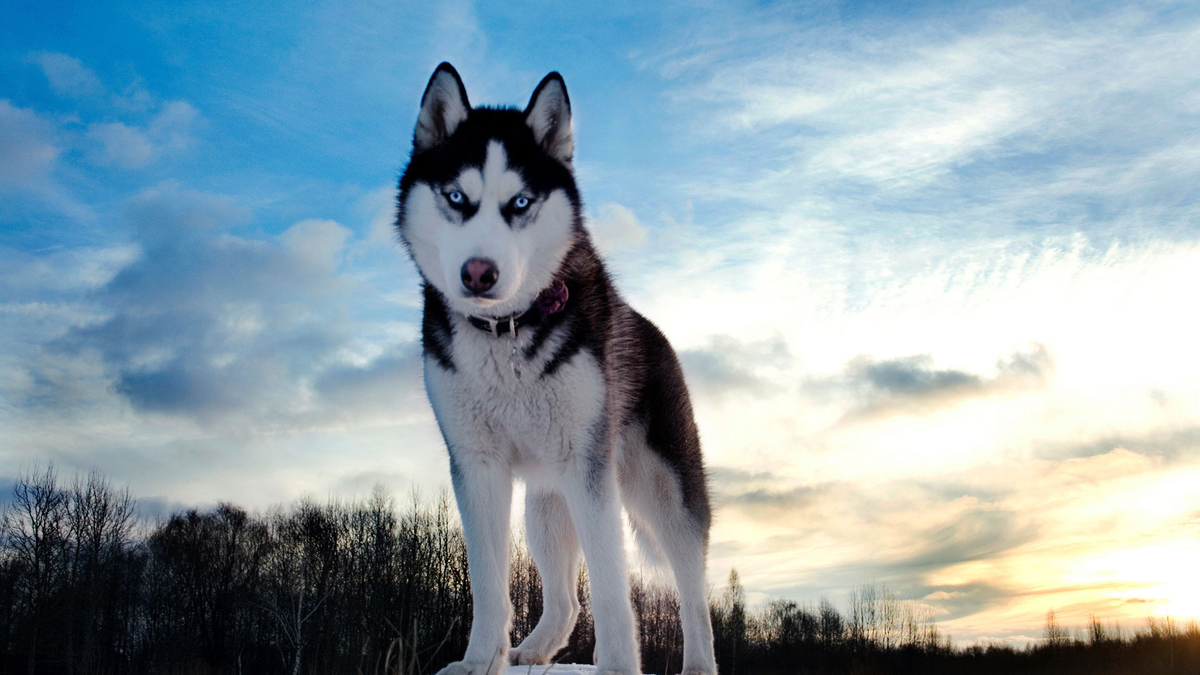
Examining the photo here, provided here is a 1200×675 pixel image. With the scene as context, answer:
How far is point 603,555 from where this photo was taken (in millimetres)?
5262

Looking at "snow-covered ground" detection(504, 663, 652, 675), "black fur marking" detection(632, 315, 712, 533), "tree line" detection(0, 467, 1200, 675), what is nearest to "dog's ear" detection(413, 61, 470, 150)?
"black fur marking" detection(632, 315, 712, 533)

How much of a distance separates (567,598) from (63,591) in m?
52.0

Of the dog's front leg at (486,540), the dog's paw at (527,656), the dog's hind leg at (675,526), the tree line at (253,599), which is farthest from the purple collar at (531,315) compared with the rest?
the tree line at (253,599)

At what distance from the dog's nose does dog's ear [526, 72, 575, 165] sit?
53.6 inches

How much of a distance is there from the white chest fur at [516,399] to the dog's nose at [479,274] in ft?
2.50

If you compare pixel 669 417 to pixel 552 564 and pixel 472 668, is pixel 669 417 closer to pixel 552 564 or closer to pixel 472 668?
pixel 552 564

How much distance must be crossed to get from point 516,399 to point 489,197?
1.31 meters

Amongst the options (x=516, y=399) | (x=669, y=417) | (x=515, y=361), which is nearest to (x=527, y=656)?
(x=669, y=417)

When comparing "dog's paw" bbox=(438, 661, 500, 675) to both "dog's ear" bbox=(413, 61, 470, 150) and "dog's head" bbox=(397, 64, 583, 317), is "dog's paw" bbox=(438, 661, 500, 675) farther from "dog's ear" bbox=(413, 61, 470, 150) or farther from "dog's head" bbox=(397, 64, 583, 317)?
"dog's ear" bbox=(413, 61, 470, 150)

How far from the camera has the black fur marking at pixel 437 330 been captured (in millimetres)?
5449

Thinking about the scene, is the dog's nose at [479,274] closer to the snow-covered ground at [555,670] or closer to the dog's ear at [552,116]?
the dog's ear at [552,116]

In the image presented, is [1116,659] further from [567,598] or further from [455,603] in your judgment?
[567,598]

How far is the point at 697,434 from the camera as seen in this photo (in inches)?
290

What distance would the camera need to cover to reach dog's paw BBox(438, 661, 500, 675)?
5.09 m
